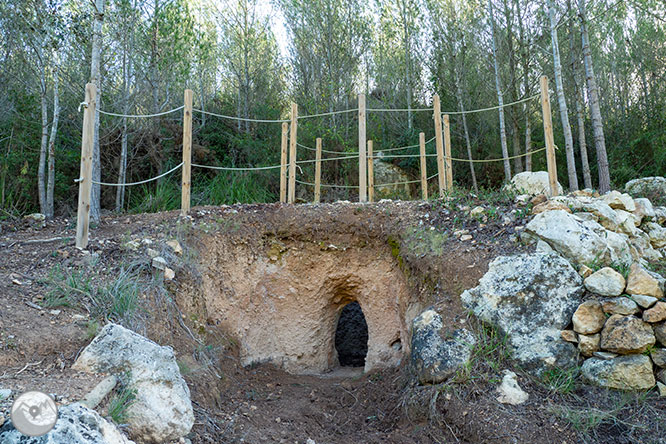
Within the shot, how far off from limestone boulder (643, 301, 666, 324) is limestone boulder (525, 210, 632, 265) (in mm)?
713

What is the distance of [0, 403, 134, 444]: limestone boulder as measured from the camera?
2279mm

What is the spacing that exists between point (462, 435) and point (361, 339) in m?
5.24

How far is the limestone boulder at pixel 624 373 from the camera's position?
393 centimetres

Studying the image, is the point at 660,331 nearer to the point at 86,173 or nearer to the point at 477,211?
the point at 477,211

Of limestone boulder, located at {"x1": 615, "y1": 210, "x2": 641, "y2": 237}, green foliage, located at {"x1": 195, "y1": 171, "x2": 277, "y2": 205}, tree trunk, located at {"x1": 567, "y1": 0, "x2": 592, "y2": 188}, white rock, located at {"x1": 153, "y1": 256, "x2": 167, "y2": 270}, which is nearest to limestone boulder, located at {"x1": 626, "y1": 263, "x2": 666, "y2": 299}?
limestone boulder, located at {"x1": 615, "y1": 210, "x2": 641, "y2": 237}

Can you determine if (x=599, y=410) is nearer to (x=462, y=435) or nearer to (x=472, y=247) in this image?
(x=462, y=435)

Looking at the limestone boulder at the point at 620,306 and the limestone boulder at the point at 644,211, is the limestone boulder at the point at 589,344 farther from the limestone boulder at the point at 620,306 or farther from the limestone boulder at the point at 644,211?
the limestone boulder at the point at 644,211

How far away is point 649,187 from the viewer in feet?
25.7

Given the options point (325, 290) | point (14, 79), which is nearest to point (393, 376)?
point (325, 290)

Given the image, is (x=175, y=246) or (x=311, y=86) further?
(x=311, y=86)

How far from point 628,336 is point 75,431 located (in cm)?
388

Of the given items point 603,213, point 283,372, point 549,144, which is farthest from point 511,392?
point 549,144

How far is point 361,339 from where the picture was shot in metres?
9.20

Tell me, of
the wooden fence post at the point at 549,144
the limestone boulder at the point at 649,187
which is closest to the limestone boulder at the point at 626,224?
the wooden fence post at the point at 549,144
